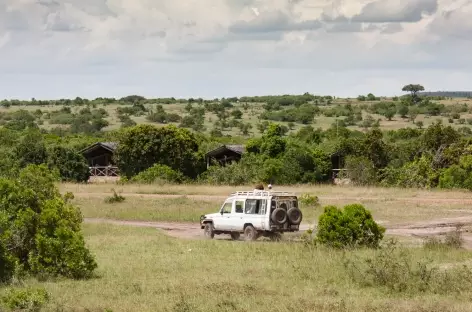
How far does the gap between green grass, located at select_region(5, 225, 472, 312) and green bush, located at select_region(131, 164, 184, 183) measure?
32557 millimetres

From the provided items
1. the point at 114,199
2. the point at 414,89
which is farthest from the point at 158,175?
the point at 414,89

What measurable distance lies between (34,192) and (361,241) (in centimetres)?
898

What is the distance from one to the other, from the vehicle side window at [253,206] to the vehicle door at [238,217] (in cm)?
21

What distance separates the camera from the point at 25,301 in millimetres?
15227

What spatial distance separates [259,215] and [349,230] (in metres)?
4.42

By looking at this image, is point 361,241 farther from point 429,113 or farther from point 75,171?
point 429,113

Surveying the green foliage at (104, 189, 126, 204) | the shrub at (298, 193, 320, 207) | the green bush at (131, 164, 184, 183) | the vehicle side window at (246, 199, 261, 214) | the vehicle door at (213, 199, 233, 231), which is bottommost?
the green bush at (131, 164, 184, 183)

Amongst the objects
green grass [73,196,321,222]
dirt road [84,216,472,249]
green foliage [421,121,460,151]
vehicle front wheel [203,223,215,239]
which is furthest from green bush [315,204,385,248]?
green foliage [421,121,460,151]

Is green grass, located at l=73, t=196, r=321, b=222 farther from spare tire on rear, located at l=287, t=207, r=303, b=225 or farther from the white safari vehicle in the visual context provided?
spare tire on rear, located at l=287, t=207, r=303, b=225

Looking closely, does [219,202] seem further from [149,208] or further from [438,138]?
[438,138]

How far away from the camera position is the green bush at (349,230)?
23875mm

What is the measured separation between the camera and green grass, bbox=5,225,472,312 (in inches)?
616

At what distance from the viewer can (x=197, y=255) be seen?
75.9ft

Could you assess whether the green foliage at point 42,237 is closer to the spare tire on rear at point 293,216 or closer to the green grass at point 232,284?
the green grass at point 232,284
